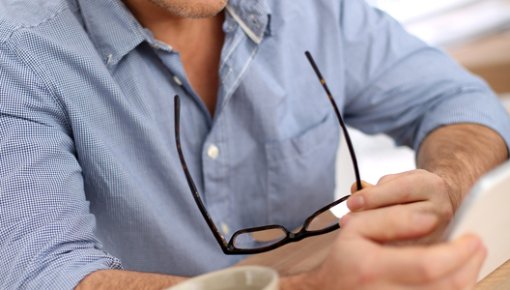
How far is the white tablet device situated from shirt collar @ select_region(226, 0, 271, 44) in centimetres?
59

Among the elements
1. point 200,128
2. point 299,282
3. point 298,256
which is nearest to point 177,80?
point 200,128

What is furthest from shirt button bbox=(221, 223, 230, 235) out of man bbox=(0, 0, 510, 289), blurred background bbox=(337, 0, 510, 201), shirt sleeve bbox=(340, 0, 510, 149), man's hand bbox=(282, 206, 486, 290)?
blurred background bbox=(337, 0, 510, 201)

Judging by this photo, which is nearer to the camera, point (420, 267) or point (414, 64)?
point (420, 267)

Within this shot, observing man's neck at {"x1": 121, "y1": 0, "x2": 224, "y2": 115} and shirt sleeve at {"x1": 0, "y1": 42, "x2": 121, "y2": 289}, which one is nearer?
shirt sleeve at {"x1": 0, "y1": 42, "x2": 121, "y2": 289}

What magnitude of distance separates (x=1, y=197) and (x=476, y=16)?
6.43 ft

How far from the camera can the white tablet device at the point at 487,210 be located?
493 millimetres

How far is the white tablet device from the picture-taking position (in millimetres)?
493

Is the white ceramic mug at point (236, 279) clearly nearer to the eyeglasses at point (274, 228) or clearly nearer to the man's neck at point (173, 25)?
the eyeglasses at point (274, 228)

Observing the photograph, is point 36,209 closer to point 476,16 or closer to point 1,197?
point 1,197

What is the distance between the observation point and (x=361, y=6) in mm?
1246

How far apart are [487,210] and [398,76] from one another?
0.73 meters

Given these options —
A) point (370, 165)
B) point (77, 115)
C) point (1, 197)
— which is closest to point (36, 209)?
point (1, 197)

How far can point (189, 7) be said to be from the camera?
98cm

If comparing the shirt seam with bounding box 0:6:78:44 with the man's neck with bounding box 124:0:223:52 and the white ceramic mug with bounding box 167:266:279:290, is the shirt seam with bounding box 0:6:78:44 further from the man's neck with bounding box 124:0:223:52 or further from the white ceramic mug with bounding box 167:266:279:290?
the white ceramic mug with bounding box 167:266:279:290
